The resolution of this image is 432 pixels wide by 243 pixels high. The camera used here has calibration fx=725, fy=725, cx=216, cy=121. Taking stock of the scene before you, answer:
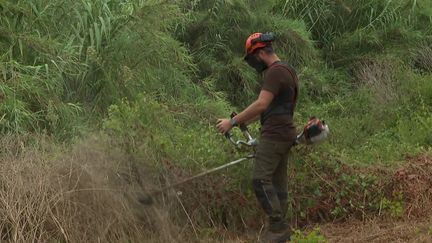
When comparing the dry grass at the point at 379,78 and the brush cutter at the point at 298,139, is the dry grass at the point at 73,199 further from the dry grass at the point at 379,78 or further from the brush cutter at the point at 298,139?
the dry grass at the point at 379,78

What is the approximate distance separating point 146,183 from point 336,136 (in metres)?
3.54

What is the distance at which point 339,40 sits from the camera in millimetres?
12891

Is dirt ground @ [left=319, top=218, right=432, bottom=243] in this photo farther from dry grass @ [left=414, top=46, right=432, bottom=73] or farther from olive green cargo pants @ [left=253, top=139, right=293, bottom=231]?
dry grass @ [left=414, top=46, right=432, bottom=73]

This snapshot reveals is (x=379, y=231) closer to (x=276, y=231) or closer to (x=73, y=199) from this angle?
(x=276, y=231)

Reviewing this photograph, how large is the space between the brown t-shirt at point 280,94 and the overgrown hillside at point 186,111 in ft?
2.51

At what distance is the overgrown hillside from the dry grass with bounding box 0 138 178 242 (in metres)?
0.01

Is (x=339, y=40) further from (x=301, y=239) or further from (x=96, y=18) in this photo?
(x=301, y=239)

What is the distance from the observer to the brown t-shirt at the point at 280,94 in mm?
6109

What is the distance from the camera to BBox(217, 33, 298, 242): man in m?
6.18

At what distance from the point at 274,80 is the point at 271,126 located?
421 mm

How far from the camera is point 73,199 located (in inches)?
246

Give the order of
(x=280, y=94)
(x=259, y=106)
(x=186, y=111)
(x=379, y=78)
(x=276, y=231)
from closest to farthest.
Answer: (x=259, y=106) → (x=280, y=94) → (x=276, y=231) → (x=186, y=111) → (x=379, y=78)

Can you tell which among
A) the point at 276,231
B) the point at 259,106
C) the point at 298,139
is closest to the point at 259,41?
the point at 259,106

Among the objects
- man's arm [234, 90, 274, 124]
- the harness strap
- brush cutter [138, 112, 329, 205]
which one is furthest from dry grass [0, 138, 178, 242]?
the harness strap
